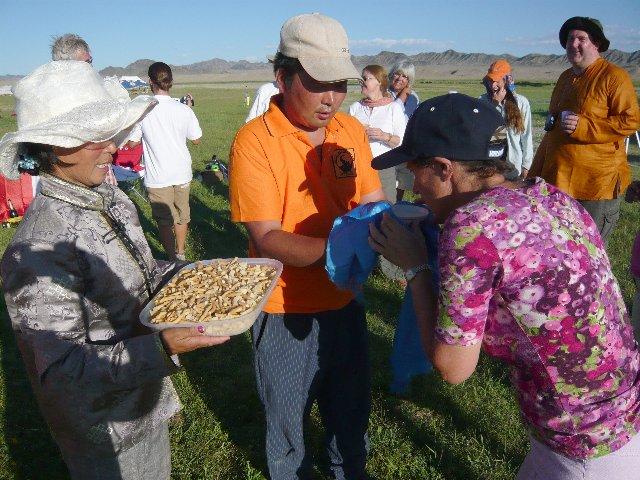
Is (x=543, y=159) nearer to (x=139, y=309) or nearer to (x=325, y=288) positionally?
(x=325, y=288)

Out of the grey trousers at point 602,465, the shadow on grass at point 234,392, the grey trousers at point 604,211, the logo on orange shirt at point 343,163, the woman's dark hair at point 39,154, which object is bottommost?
the shadow on grass at point 234,392

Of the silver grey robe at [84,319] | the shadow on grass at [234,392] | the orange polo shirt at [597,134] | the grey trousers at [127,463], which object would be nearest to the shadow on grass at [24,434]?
the shadow on grass at [234,392]

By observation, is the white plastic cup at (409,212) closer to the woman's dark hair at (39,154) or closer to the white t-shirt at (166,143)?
the woman's dark hair at (39,154)

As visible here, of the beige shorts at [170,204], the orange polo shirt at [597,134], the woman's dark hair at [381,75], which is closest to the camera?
the orange polo shirt at [597,134]

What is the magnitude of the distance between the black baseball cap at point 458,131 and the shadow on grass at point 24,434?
336 cm

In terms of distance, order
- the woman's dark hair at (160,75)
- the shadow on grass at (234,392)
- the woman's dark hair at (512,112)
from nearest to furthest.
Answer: the shadow on grass at (234,392), the woman's dark hair at (512,112), the woman's dark hair at (160,75)

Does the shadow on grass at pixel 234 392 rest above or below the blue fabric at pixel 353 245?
below

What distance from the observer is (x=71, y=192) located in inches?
75.9

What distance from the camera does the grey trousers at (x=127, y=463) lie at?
209cm

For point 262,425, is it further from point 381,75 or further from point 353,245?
point 381,75

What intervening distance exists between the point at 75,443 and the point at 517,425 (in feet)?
10.0

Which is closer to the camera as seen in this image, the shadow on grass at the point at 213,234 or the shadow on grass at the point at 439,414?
the shadow on grass at the point at 439,414

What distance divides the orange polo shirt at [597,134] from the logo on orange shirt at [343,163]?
309cm

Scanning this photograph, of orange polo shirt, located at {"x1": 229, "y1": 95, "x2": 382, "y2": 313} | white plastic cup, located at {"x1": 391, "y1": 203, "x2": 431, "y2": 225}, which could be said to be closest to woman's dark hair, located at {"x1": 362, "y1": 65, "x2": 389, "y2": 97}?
orange polo shirt, located at {"x1": 229, "y1": 95, "x2": 382, "y2": 313}
